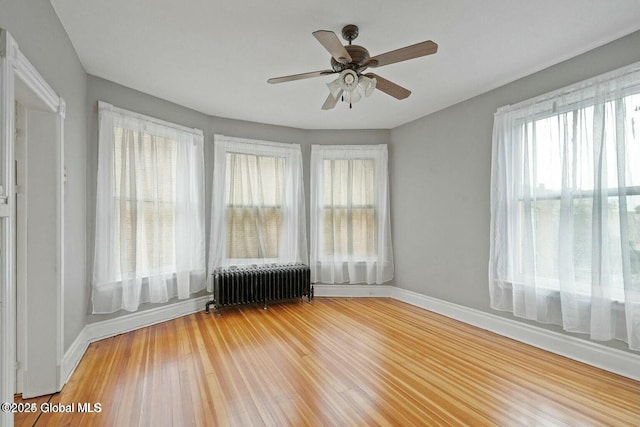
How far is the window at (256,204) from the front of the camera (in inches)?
167

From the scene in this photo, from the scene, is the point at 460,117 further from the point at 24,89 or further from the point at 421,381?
the point at 24,89

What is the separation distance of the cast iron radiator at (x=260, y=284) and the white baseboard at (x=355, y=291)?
1.15 ft

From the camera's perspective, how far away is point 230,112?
4.12 m

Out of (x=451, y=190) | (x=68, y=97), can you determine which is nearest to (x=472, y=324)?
(x=451, y=190)

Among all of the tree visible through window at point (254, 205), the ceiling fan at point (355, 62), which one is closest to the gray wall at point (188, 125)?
the tree visible through window at point (254, 205)

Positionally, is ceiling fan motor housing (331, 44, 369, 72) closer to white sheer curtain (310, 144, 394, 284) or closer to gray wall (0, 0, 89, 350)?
gray wall (0, 0, 89, 350)

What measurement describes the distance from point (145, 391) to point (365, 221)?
11.8 feet

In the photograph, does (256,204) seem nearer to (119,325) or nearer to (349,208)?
(349,208)

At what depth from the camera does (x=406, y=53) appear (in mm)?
1993

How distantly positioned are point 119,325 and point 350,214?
3391 millimetres

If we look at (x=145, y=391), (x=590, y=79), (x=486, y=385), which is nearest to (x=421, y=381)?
(x=486, y=385)

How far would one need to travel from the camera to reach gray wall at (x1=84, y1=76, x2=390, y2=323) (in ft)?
10.1

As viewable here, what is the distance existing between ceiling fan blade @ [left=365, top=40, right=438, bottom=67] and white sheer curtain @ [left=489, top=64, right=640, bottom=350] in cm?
174

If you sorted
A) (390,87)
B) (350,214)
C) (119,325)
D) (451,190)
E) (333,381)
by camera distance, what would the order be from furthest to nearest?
1. (350,214)
2. (451,190)
3. (119,325)
4. (390,87)
5. (333,381)
